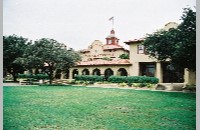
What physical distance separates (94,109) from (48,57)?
60.3 inches

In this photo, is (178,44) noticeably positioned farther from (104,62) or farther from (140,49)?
(104,62)

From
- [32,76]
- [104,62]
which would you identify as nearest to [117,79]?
[104,62]

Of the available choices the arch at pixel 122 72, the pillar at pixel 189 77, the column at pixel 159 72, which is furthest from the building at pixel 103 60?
the pillar at pixel 189 77

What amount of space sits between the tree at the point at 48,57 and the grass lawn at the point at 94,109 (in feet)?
1.47

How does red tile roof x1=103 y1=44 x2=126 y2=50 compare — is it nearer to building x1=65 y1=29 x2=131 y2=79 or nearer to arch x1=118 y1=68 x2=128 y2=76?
building x1=65 y1=29 x2=131 y2=79

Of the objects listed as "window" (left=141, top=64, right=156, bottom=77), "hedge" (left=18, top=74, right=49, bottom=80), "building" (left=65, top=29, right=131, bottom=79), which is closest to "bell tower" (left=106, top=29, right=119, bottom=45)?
"building" (left=65, top=29, right=131, bottom=79)

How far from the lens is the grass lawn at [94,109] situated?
409cm

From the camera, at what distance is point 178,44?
4.77m

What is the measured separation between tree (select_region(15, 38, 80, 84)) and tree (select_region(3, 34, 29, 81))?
113 millimetres

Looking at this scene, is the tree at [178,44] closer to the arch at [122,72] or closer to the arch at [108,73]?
the arch at [122,72]

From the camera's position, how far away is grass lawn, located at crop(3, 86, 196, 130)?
4.09 metres

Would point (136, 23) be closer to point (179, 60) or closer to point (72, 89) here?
point (179, 60)

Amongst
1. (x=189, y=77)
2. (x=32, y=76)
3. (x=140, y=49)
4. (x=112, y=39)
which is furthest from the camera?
(x=32, y=76)

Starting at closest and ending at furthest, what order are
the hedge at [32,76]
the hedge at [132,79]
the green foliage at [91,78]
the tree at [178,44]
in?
the tree at [178,44], the hedge at [132,79], the green foliage at [91,78], the hedge at [32,76]
